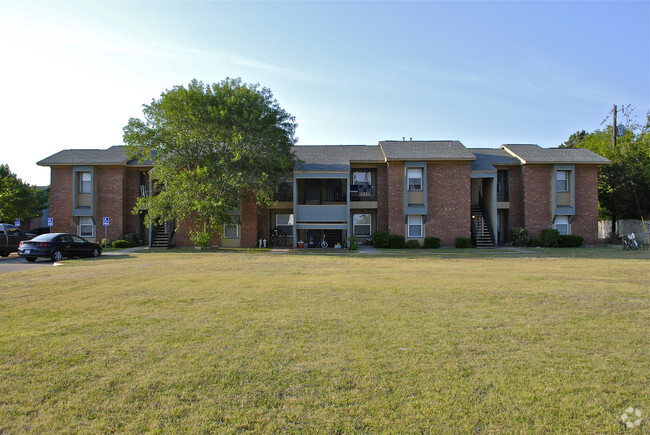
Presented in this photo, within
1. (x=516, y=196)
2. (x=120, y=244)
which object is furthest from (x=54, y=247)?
(x=516, y=196)

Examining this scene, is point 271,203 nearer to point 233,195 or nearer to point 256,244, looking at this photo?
point 233,195

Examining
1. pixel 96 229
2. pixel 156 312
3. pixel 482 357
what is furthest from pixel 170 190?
pixel 482 357

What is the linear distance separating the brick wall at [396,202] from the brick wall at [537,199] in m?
8.57

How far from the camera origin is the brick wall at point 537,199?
90.7 feet

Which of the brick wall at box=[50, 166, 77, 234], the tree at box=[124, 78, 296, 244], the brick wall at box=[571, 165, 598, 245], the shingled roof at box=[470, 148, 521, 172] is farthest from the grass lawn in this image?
the brick wall at box=[50, 166, 77, 234]

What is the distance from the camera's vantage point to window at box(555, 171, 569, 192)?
27.7 metres

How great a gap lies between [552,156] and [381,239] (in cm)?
1343

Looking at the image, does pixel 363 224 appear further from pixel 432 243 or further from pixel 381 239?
pixel 432 243

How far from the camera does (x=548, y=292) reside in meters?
9.06

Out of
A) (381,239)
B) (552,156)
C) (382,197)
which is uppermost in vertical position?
(552,156)

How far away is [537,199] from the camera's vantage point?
90.9 feet

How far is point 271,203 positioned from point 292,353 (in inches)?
788

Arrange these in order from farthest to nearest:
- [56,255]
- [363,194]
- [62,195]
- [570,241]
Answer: [363,194] → [62,195] → [570,241] → [56,255]

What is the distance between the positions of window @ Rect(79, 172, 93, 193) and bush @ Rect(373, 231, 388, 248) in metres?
20.1
